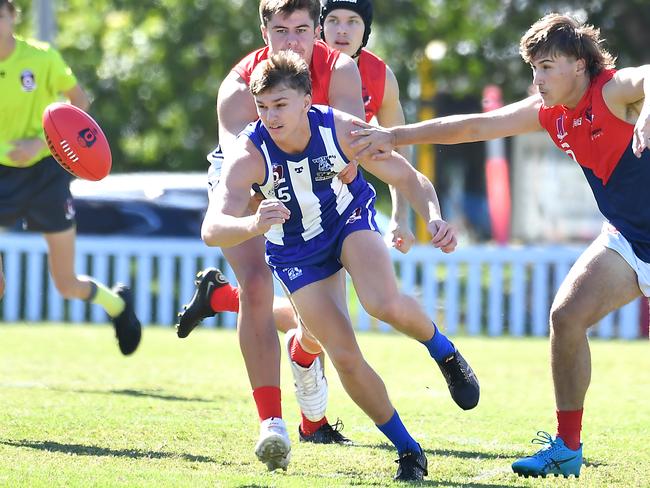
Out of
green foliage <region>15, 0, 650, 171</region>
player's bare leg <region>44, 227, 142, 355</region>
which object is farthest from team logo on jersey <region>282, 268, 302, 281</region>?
green foliage <region>15, 0, 650, 171</region>

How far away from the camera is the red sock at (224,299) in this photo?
6613mm

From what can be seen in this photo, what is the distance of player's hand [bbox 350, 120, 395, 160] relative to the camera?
16.5 feet

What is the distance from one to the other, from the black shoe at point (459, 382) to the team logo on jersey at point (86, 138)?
6.79 ft

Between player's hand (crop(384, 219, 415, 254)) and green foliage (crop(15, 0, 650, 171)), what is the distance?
42.2 ft

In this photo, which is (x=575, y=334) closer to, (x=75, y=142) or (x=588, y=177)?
(x=588, y=177)

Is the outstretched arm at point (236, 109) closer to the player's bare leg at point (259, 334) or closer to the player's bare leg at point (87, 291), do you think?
the player's bare leg at point (259, 334)

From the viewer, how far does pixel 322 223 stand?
5.12 meters

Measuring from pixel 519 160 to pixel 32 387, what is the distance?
795 inches

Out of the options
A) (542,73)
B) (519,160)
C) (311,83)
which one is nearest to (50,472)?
(311,83)

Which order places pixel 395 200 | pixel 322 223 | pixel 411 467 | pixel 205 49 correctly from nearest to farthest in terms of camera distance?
pixel 411 467 < pixel 322 223 < pixel 395 200 < pixel 205 49

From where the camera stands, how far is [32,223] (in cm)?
762

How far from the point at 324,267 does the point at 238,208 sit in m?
0.54

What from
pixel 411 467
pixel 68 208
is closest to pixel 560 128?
pixel 411 467

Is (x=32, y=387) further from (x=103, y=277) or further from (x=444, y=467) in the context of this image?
(x=103, y=277)
